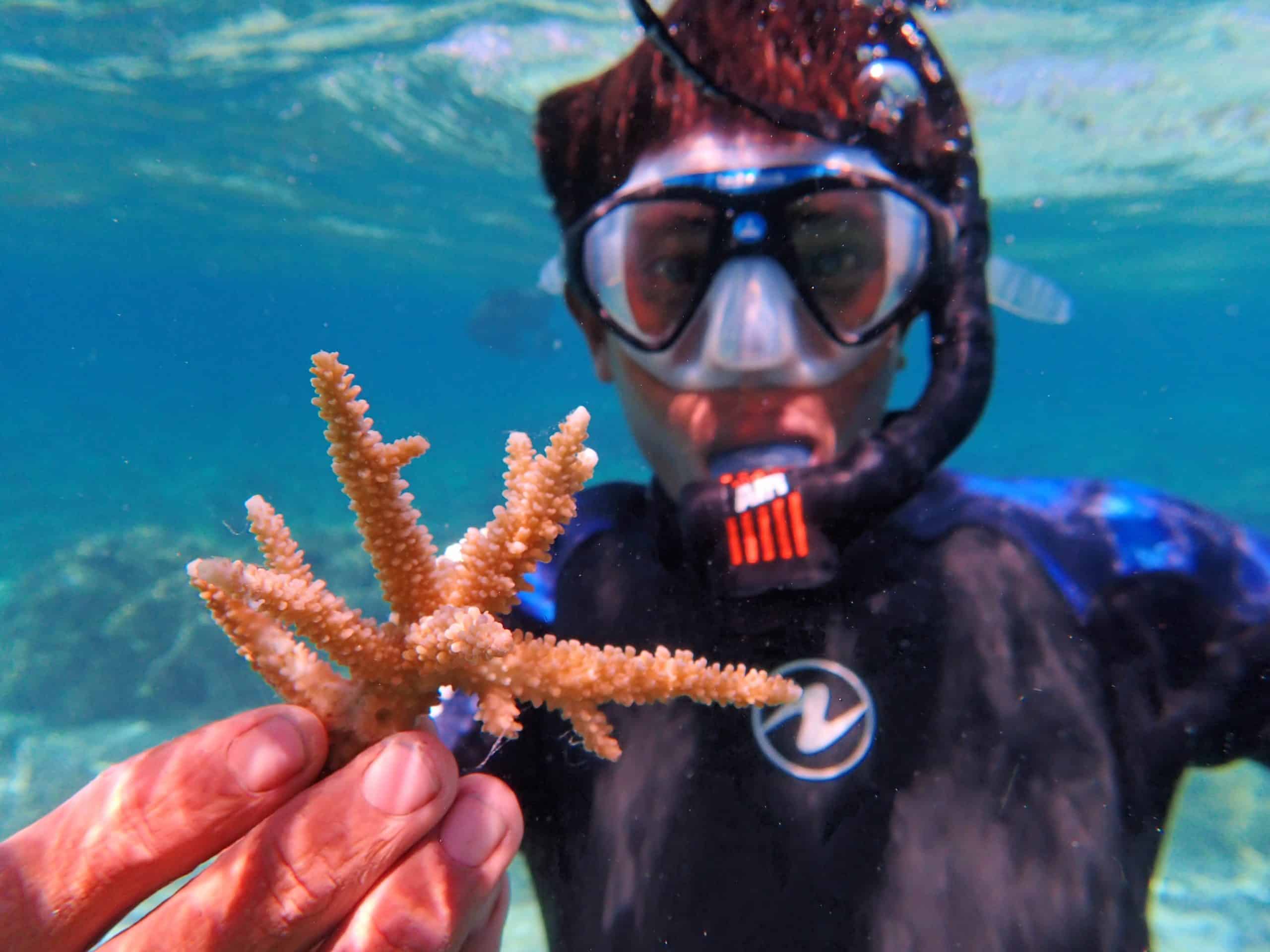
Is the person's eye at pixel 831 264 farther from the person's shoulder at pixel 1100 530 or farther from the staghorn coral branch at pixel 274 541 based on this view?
the staghorn coral branch at pixel 274 541

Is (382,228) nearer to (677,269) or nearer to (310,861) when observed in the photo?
(677,269)

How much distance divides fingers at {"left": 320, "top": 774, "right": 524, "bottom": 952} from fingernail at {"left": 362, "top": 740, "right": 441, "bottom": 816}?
113mm

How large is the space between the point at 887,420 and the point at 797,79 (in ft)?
3.49

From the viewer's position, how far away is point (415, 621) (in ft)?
4.82

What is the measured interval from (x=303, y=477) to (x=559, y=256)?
2681 centimetres

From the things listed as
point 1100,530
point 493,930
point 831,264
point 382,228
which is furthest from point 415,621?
point 382,228

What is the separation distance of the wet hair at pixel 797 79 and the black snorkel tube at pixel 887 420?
1 cm

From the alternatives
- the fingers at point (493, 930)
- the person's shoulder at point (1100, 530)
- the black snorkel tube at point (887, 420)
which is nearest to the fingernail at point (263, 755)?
the fingers at point (493, 930)

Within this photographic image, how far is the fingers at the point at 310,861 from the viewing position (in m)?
1.28

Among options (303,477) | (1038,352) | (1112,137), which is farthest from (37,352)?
(1112,137)

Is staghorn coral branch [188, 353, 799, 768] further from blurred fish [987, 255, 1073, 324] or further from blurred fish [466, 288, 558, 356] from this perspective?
blurred fish [466, 288, 558, 356]

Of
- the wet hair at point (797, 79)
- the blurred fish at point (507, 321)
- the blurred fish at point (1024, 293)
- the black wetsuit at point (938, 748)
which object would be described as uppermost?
the wet hair at point (797, 79)

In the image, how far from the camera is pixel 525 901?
25.5ft

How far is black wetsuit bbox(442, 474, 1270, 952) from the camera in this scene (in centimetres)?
211
